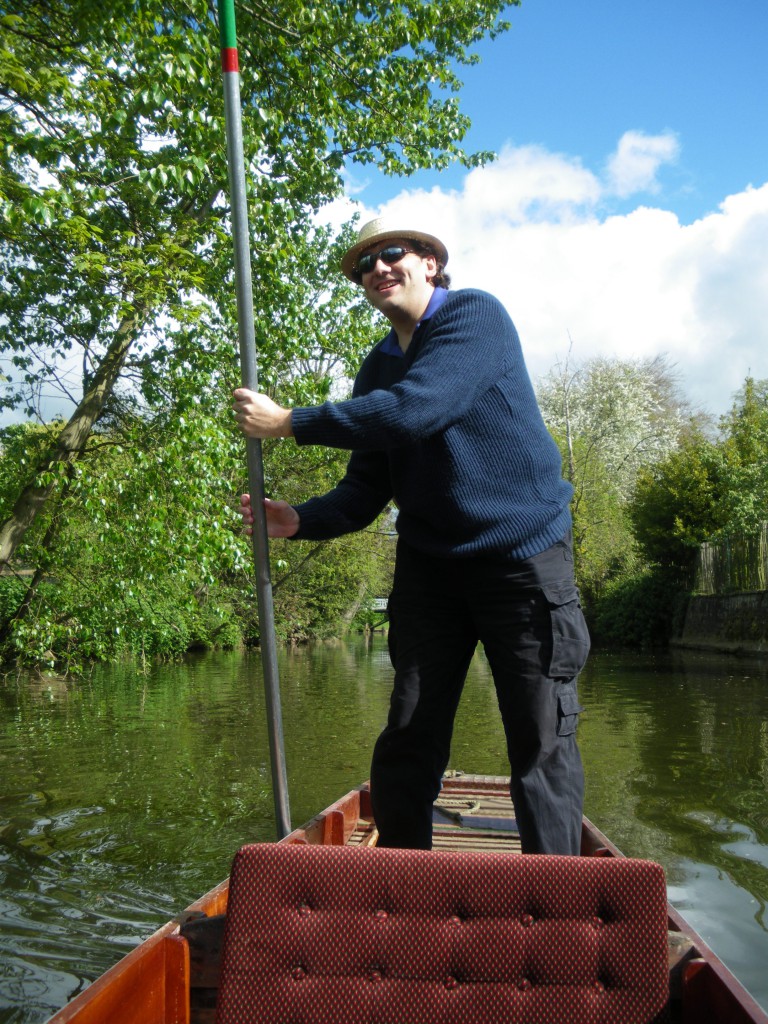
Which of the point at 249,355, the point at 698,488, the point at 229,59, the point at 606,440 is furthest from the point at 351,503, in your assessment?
the point at 606,440

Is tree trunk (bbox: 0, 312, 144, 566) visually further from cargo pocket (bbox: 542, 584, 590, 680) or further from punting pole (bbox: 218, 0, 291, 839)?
cargo pocket (bbox: 542, 584, 590, 680)

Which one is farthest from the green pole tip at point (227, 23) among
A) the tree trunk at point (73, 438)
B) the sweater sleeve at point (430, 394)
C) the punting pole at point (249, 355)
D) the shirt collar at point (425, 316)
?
the tree trunk at point (73, 438)

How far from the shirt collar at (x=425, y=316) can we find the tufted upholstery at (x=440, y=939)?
1.27 metres

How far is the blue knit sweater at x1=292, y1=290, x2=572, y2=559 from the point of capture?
6.36 feet

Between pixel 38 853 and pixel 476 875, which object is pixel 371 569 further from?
pixel 476 875

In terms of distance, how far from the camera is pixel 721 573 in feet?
71.4

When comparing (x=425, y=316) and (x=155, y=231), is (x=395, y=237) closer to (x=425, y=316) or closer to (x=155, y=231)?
(x=425, y=316)

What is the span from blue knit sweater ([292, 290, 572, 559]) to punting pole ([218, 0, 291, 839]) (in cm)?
32

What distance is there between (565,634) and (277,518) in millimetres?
850

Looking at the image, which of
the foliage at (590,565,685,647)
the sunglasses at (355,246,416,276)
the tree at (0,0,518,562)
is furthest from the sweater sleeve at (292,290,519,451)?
the foliage at (590,565,685,647)

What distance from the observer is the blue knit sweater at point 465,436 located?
1.94m

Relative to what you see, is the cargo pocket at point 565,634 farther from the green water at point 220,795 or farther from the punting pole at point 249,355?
the green water at point 220,795

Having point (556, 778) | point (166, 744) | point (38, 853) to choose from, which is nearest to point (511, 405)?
point (556, 778)

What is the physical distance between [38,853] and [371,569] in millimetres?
20232
